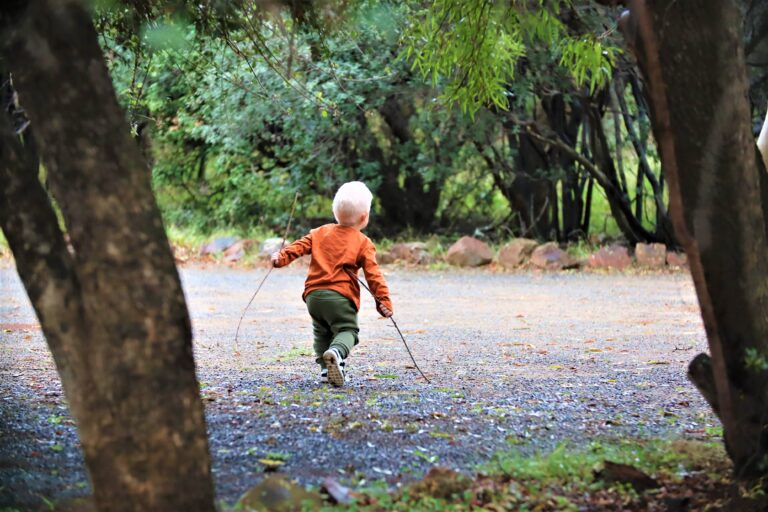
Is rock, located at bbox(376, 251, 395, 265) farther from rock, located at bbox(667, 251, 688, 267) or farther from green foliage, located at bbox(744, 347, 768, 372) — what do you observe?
green foliage, located at bbox(744, 347, 768, 372)

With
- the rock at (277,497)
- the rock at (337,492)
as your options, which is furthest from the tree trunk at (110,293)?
the rock at (337,492)

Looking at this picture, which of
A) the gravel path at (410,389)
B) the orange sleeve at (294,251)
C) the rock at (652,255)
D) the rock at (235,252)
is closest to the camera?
the gravel path at (410,389)

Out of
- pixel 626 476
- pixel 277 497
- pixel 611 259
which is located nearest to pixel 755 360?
pixel 626 476

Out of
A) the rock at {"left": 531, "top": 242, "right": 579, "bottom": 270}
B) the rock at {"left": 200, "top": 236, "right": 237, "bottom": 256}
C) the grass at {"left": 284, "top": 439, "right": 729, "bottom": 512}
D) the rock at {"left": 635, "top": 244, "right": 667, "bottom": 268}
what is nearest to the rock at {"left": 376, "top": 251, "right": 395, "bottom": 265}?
the rock at {"left": 531, "top": 242, "right": 579, "bottom": 270}

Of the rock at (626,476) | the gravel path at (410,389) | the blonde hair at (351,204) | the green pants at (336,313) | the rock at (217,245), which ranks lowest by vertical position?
the gravel path at (410,389)

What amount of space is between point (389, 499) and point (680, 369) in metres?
4.67

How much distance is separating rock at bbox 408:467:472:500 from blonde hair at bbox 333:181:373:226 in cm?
307

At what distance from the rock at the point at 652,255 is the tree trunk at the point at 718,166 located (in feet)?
45.2

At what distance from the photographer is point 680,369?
7.98m

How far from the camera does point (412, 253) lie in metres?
18.6

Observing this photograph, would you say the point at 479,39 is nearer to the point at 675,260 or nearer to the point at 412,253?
the point at 675,260

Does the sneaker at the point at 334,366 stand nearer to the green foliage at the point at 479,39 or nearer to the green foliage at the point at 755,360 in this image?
the green foliage at the point at 479,39

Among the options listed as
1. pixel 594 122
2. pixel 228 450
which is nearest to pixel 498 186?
pixel 594 122

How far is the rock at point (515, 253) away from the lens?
1798 cm
